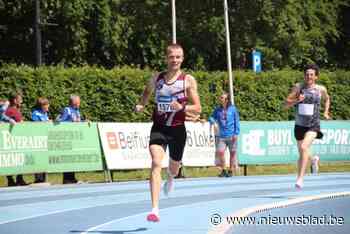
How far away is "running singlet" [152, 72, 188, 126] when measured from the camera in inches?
415

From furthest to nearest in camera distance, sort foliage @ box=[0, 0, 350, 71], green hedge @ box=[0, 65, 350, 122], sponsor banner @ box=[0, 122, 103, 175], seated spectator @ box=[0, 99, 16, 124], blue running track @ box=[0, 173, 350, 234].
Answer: foliage @ box=[0, 0, 350, 71] → green hedge @ box=[0, 65, 350, 122] → seated spectator @ box=[0, 99, 16, 124] → sponsor banner @ box=[0, 122, 103, 175] → blue running track @ box=[0, 173, 350, 234]

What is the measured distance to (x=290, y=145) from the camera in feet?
79.4

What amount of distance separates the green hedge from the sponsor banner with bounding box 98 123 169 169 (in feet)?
16.5

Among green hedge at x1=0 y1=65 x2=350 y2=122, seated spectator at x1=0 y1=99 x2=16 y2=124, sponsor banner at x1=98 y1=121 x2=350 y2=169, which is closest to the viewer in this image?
seated spectator at x1=0 y1=99 x2=16 y2=124

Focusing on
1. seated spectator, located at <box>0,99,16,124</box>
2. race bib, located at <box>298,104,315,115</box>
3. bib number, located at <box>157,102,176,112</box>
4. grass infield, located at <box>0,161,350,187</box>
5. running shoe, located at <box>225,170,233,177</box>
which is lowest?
grass infield, located at <box>0,161,350,187</box>

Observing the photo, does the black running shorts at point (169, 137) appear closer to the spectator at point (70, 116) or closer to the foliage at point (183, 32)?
the spectator at point (70, 116)

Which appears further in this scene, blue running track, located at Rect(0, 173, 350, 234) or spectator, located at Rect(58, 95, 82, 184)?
spectator, located at Rect(58, 95, 82, 184)

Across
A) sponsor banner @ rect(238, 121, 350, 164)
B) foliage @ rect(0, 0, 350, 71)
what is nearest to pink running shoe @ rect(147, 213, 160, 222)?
sponsor banner @ rect(238, 121, 350, 164)

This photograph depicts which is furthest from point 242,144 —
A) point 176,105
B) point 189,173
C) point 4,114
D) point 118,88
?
point 176,105

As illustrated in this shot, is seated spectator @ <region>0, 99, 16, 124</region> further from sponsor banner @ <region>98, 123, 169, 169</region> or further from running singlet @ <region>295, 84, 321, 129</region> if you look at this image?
running singlet @ <region>295, 84, 321, 129</region>

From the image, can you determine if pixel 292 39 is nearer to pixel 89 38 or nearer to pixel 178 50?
pixel 89 38

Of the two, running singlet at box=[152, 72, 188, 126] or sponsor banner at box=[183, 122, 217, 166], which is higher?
running singlet at box=[152, 72, 188, 126]

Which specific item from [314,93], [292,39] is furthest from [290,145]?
[292,39]

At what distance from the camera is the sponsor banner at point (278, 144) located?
2331 centimetres
